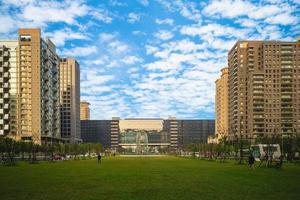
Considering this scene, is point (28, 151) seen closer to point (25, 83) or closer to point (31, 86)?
point (31, 86)

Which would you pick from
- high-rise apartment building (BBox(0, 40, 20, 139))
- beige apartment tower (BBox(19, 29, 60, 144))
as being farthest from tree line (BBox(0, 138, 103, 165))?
high-rise apartment building (BBox(0, 40, 20, 139))

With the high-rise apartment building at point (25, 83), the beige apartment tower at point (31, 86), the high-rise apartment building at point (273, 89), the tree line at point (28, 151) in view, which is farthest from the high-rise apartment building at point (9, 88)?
the high-rise apartment building at point (273, 89)

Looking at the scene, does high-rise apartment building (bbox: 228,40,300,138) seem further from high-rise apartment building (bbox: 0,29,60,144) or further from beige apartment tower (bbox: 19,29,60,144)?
high-rise apartment building (bbox: 0,29,60,144)

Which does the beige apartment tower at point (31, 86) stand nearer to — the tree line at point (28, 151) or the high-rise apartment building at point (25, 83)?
the high-rise apartment building at point (25, 83)

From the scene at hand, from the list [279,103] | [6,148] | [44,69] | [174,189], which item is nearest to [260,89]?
[279,103]

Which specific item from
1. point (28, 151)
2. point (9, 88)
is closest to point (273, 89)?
point (9, 88)

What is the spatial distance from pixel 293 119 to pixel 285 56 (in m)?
31.2

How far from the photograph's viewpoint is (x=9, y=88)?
521 ft

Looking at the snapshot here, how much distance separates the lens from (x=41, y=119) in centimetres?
16662

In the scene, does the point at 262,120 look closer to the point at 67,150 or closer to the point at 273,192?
the point at 67,150

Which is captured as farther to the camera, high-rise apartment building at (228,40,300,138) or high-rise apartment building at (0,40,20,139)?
high-rise apartment building at (228,40,300,138)

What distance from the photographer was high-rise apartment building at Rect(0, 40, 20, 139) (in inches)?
6019

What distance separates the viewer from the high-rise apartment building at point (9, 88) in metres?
153

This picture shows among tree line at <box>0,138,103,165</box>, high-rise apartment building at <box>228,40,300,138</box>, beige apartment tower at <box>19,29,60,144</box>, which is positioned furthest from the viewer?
high-rise apartment building at <box>228,40,300,138</box>
